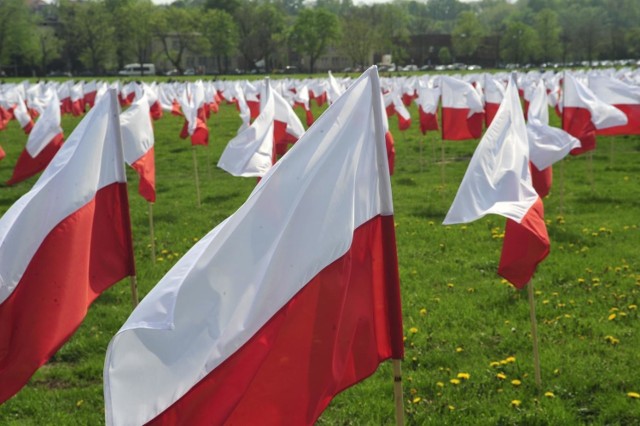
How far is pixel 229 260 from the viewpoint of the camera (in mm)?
3877

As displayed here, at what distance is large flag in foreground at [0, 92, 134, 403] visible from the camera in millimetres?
5066

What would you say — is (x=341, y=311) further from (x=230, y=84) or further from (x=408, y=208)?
(x=230, y=84)

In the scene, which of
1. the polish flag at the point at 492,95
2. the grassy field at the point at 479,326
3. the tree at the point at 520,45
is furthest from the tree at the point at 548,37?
the grassy field at the point at 479,326

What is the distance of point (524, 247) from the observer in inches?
248

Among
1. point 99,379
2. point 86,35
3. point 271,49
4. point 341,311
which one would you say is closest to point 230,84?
point 99,379

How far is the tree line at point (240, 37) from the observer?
11112 cm

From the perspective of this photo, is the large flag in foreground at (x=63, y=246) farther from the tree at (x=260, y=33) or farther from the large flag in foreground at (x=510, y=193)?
the tree at (x=260, y=33)

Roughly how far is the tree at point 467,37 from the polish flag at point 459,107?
12583 cm

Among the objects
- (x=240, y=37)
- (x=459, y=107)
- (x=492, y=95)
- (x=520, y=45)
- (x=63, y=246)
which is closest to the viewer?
(x=63, y=246)

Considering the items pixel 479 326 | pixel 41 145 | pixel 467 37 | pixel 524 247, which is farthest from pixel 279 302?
pixel 467 37

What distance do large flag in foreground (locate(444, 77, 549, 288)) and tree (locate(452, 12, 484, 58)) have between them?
13591 centimetres

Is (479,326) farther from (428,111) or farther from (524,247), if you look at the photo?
(428,111)

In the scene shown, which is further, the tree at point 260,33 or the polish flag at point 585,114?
the tree at point 260,33

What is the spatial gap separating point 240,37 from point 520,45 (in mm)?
42962
